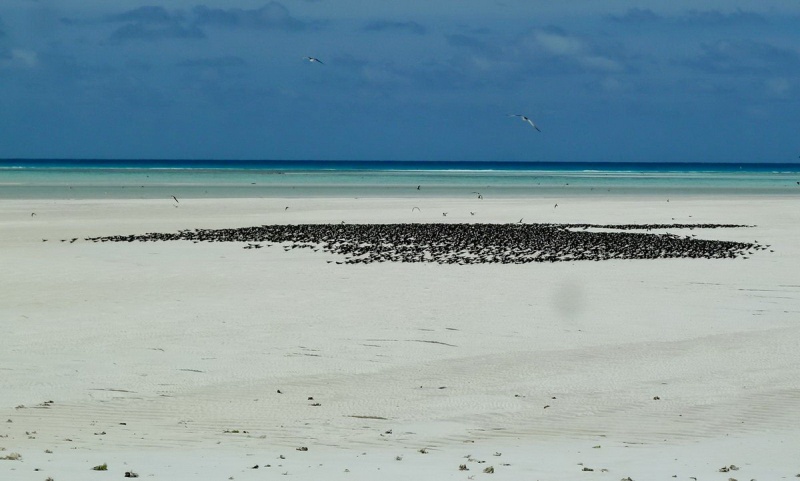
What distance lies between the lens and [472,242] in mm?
33125

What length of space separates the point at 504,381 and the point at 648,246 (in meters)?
19.8

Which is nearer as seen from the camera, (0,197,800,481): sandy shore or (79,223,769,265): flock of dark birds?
(0,197,800,481): sandy shore

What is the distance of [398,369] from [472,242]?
19.4 m

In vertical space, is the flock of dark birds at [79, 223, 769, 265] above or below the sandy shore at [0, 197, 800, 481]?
above

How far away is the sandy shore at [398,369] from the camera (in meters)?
9.51

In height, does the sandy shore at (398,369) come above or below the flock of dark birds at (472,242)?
below

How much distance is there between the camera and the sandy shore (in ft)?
31.2

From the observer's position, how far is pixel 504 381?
13.2 m

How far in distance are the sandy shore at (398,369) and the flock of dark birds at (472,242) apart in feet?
6.96

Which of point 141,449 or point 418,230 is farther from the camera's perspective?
point 418,230

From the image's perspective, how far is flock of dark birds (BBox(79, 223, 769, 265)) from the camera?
2917 centimetres

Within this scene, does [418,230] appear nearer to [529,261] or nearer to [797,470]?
[529,261]

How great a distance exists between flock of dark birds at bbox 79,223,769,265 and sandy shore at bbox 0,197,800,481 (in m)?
2.12

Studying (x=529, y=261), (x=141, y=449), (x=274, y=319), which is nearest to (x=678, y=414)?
(x=141, y=449)
